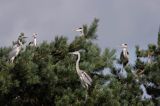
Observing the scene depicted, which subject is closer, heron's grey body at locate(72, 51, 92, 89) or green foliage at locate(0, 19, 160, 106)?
green foliage at locate(0, 19, 160, 106)

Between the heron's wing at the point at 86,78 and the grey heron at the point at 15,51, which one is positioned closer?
the heron's wing at the point at 86,78

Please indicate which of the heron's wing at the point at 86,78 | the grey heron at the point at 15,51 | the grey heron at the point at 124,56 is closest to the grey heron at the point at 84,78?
the heron's wing at the point at 86,78

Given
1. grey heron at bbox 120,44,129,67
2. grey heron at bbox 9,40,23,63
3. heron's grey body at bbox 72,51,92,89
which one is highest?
grey heron at bbox 9,40,23,63

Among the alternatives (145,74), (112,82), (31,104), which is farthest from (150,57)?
(31,104)

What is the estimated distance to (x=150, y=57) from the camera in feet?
78.9

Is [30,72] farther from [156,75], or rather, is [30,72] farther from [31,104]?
[156,75]

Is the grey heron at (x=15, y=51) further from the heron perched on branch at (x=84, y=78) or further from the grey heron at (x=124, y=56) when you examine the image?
the grey heron at (x=124, y=56)

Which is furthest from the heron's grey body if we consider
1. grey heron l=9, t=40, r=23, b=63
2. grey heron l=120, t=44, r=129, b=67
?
grey heron l=120, t=44, r=129, b=67

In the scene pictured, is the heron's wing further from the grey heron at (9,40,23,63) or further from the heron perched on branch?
the grey heron at (9,40,23,63)

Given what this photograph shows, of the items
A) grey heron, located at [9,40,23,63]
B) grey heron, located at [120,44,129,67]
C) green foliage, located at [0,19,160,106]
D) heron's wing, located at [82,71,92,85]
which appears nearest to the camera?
green foliage, located at [0,19,160,106]

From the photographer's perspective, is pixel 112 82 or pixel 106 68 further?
pixel 106 68

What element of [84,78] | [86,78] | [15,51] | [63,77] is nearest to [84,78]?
[84,78]

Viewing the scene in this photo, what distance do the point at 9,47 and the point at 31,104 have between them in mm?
2114

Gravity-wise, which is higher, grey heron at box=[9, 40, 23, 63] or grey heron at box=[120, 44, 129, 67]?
grey heron at box=[9, 40, 23, 63]
